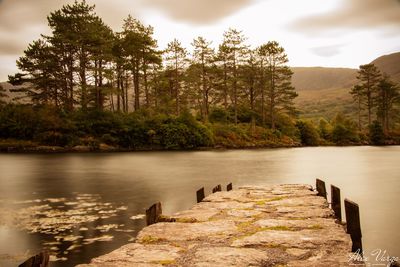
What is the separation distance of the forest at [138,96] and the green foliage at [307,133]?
19 centimetres

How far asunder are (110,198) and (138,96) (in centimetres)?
3719

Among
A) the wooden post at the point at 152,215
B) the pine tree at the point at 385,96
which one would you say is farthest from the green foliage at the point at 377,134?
the wooden post at the point at 152,215

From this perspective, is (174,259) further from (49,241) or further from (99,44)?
(99,44)

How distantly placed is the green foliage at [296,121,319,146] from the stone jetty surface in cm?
5796

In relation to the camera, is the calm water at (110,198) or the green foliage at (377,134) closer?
the calm water at (110,198)

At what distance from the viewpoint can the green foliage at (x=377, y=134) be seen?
6388 cm

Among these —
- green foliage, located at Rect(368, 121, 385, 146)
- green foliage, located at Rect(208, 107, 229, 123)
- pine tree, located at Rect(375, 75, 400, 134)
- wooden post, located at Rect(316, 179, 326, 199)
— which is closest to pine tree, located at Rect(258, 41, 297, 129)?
green foliage, located at Rect(208, 107, 229, 123)

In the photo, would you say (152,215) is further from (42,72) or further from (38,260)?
(42,72)

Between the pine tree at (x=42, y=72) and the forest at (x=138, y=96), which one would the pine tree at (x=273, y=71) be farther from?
the pine tree at (x=42, y=72)

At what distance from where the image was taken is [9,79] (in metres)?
55.5

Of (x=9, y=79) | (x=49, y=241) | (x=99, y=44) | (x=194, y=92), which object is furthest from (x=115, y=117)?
(x=49, y=241)

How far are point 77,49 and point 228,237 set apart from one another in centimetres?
4657

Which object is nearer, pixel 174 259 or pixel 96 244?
pixel 174 259

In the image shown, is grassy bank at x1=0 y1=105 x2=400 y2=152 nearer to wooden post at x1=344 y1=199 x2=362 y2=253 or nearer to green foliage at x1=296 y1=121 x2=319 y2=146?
green foliage at x1=296 y1=121 x2=319 y2=146
